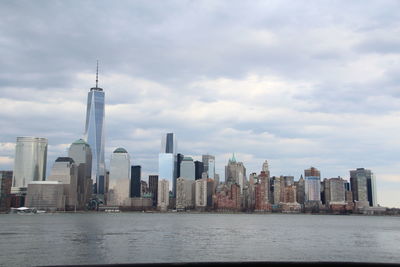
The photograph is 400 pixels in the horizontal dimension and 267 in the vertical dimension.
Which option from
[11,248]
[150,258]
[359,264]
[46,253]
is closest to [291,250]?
[150,258]

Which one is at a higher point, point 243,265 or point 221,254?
point 243,265

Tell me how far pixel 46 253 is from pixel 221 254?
25.8 metres

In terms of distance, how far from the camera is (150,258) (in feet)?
187

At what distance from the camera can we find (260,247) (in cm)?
7338

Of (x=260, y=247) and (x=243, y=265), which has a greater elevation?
(x=243, y=265)

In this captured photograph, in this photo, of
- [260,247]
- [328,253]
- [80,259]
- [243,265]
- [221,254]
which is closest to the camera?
[243,265]

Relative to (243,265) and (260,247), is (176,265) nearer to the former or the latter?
(243,265)

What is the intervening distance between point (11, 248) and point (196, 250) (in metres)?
30.3

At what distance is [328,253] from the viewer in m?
67.2

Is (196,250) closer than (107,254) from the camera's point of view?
No

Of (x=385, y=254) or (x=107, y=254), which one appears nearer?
(x=107, y=254)

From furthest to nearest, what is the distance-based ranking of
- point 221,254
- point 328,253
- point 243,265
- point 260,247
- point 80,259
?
point 260,247
point 328,253
point 221,254
point 80,259
point 243,265

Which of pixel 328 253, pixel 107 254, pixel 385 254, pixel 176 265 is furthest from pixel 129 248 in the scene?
pixel 176 265

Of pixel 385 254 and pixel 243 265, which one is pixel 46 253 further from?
pixel 243 265
